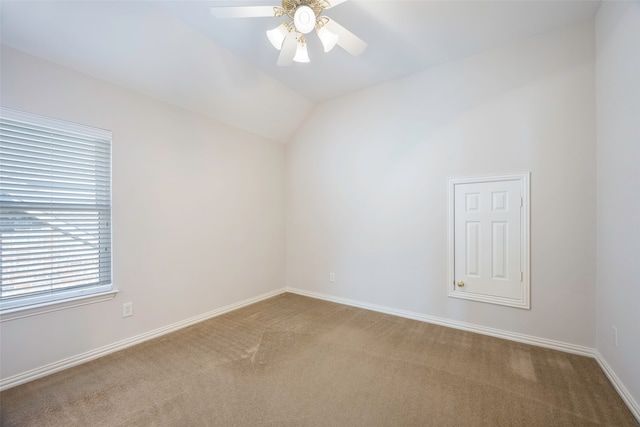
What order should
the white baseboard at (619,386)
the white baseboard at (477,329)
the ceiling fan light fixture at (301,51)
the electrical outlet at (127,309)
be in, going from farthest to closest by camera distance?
the electrical outlet at (127,309) → the white baseboard at (477,329) → the ceiling fan light fixture at (301,51) → the white baseboard at (619,386)

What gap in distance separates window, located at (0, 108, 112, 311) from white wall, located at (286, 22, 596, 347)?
244cm

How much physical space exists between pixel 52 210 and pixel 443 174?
3679 millimetres

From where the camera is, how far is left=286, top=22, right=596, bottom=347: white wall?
93.5 inches

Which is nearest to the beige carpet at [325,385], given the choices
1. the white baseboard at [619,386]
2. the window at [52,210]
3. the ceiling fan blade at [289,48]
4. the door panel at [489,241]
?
the white baseboard at [619,386]

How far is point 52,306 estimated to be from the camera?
83.6 inches

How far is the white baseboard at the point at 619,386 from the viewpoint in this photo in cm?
165

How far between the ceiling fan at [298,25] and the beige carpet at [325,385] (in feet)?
8.20

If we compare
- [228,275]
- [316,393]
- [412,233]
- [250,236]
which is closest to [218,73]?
[250,236]

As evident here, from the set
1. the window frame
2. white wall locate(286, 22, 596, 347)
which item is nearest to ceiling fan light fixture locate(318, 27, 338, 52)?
white wall locate(286, 22, 596, 347)

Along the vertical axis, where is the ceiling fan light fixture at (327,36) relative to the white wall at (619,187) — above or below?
above

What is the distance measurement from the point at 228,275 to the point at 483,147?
334 cm

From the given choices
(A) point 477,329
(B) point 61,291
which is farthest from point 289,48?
(A) point 477,329

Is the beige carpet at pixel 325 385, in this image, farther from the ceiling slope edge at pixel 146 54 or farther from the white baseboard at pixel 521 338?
the ceiling slope edge at pixel 146 54

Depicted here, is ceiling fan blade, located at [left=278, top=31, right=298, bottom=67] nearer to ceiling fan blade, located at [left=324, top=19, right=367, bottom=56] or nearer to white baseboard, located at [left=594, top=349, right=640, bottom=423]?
ceiling fan blade, located at [left=324, top=19, right=367, bottom=56]
